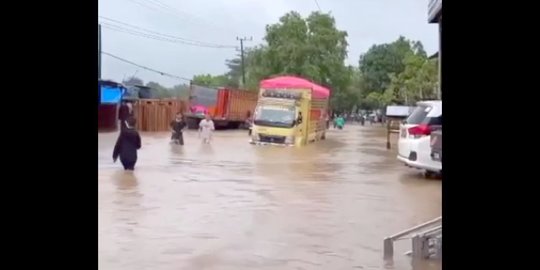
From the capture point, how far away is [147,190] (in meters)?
12.0

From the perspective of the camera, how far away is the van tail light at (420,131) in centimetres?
1232

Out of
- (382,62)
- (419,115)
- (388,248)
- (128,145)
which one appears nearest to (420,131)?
(419,115)

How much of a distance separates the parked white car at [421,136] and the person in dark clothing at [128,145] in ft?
16.2

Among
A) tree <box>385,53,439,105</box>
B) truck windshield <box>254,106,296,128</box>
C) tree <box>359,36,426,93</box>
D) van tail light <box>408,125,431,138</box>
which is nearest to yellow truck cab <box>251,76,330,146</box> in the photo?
truck windshield <box>254,106,296,128</box>

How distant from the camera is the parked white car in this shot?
485 inches

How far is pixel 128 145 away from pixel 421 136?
18.4ft

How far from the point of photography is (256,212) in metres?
9.71


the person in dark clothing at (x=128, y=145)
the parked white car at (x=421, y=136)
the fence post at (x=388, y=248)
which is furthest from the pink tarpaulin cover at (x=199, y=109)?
the fence post at (x=388, y=248)

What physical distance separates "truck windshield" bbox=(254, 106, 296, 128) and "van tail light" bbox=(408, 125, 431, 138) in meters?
11.0

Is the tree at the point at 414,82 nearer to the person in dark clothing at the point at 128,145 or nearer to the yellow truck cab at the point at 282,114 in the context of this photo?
the yellow truck cab at the point at 282,114

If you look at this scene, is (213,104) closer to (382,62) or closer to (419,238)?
(382,62)
